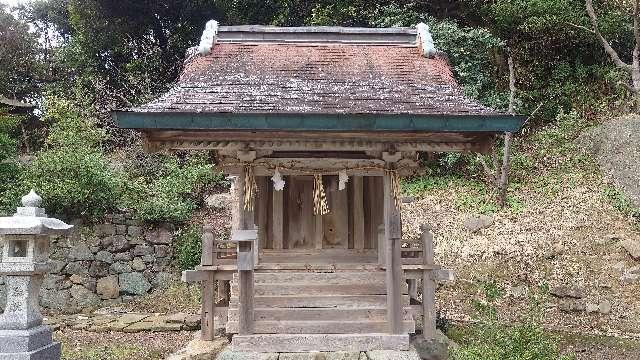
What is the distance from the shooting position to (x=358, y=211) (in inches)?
369

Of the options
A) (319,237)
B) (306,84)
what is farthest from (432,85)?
(319,237)

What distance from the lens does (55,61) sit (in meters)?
24.2

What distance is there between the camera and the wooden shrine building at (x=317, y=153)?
23.7 feet

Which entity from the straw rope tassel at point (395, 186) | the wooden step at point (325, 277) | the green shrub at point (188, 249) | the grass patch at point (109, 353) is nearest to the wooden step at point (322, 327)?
the wooden step at point (325, 277)

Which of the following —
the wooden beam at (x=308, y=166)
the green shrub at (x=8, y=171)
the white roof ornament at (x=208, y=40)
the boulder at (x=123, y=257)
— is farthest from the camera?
the boulder at (x=123, y=257)

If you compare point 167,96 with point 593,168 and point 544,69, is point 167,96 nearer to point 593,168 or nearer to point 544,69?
point 593,168

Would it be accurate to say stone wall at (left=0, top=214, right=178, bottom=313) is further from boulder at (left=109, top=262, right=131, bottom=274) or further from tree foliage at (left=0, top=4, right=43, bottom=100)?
tree foliage at (left=0, top=4, right=43, bottom=100)

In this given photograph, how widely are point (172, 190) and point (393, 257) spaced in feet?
33.0

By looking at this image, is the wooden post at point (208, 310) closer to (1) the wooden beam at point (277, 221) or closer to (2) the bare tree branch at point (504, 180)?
(1) the wooden beam at point (277, 221)

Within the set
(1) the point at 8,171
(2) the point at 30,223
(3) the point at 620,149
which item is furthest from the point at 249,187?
(3) the point at 620,149

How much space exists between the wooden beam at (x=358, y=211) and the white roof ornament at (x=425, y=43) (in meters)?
2.63

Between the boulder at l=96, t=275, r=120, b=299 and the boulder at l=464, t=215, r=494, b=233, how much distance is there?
31.6ft

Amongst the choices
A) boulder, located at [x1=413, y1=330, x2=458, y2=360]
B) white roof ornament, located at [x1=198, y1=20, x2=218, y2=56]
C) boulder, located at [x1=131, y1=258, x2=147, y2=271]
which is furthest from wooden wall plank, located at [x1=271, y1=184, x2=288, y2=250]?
boulder, located at [x1=131, y1=258, x2=147, y2=271]

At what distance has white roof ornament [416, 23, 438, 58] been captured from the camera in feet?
32.6
